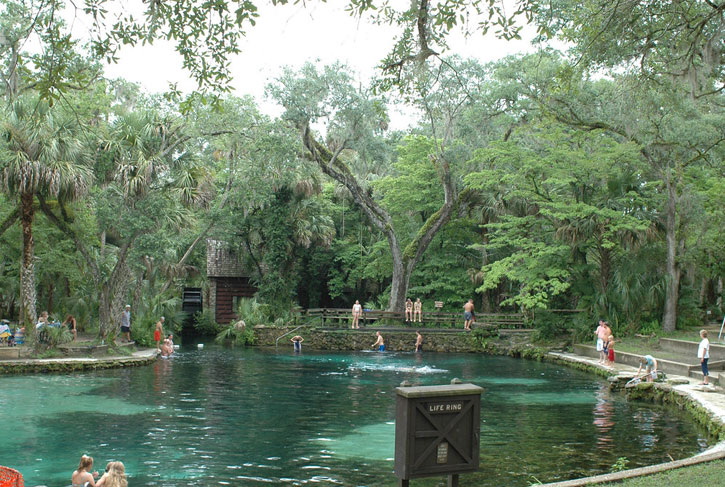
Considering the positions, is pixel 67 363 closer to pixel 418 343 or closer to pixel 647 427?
pixel 418 343

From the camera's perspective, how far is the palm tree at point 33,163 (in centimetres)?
2145

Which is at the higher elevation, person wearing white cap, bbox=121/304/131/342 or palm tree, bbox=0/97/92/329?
palm tree, bbox=0/97/92/329

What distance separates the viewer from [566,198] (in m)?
28.5

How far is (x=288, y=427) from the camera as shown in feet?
45.4

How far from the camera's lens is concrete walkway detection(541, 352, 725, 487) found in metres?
7.93

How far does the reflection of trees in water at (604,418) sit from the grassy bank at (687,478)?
369cm

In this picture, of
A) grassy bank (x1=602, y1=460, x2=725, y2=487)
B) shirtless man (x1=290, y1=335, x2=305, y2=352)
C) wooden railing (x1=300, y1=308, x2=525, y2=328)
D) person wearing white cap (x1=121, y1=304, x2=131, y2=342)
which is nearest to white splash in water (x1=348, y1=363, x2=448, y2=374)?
shirtless man (x1=290, y1=335, x2=305, y2=352)

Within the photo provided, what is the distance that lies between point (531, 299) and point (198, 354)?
47.3 ft

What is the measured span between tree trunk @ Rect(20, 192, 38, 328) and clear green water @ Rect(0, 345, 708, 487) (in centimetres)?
334

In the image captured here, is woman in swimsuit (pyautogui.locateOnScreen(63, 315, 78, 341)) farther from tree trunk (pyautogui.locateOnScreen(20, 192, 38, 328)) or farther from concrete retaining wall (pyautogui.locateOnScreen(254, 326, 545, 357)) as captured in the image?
concrete retaining wall (pyautogui.locateOnScreen(254, 326, 545, 357))

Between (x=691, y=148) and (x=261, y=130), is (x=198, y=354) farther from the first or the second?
(x=691, y=148)

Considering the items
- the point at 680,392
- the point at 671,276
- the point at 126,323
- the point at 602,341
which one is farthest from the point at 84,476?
the point at 671,276

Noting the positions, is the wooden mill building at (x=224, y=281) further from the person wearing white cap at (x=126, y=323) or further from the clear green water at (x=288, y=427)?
the clear green water at (x=288, y=427)

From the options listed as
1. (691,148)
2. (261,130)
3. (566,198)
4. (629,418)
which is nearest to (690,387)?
(629,418)
